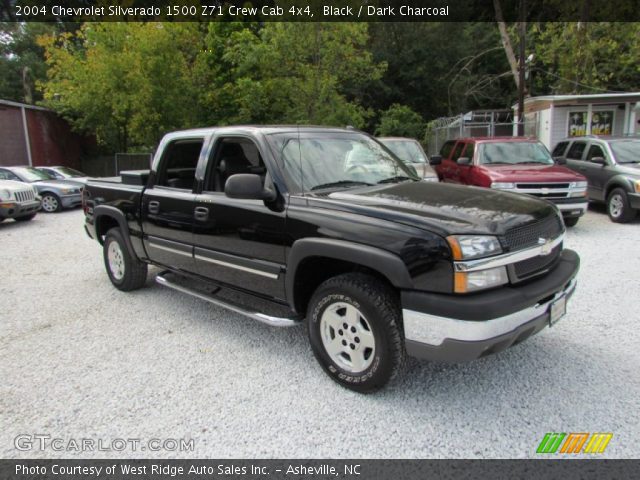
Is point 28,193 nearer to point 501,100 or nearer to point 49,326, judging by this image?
point 49,326

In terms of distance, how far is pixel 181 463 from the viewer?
2.67 metres

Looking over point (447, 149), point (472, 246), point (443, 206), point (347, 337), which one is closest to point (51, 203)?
point (447, 149)

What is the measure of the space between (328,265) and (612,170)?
8.96 m

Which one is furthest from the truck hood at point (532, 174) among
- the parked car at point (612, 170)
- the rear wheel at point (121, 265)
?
the rear wheel at point (121, 265)

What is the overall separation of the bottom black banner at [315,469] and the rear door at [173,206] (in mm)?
2117

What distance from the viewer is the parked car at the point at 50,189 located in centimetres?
1359

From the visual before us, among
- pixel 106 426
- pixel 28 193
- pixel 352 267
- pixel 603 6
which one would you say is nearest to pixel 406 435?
pixel 352 267

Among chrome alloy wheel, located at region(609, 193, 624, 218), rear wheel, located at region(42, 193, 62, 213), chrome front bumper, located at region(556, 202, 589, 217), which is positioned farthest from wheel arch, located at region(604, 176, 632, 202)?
rear wheel, located at region(42, 193, 62, 213)

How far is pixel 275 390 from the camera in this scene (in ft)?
11.1

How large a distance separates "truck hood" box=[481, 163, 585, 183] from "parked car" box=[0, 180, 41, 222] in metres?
10.9

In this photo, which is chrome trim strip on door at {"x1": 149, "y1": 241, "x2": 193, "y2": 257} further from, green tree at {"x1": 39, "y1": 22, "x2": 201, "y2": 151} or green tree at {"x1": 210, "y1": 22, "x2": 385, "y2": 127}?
green tree at {"x1": 39, "y1": 22, "x2": 201, "y2": 151}

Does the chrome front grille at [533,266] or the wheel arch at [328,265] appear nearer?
the wheel arch at [328,265]

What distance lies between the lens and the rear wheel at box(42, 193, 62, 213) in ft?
44.7

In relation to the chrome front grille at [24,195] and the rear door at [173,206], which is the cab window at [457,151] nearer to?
the rear door at [173,206]
